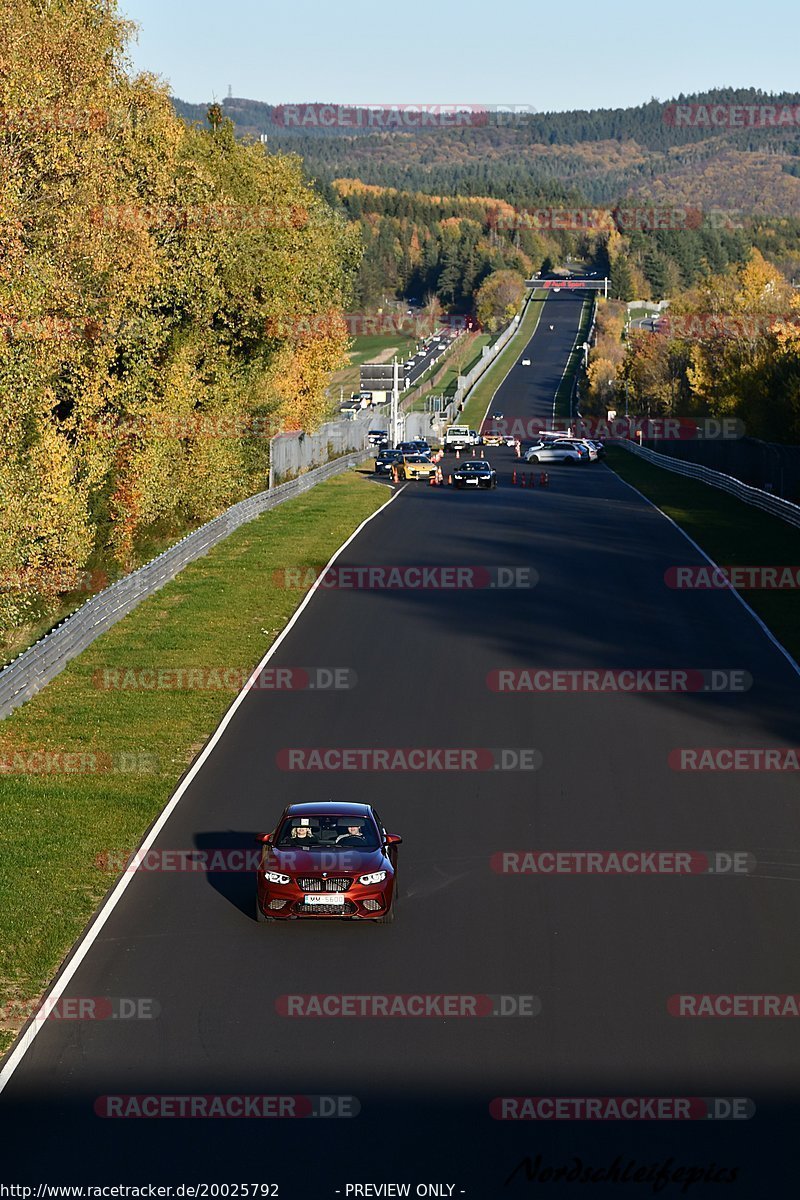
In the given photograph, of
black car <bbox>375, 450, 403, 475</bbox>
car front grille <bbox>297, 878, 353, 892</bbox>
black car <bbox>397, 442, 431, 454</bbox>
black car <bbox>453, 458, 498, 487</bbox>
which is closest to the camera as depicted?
car front grille <bbox>297, 878, 353, 892</bbox>

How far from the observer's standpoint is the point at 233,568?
44188mm

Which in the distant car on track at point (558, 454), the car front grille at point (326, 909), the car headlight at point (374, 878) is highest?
the car headlight at point (374, 878)

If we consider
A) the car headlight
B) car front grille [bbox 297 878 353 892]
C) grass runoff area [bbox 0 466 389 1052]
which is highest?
the car headlight

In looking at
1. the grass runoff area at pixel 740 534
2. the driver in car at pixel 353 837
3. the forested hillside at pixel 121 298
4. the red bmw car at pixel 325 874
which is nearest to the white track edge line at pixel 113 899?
the red bmw car at pixel 325 874

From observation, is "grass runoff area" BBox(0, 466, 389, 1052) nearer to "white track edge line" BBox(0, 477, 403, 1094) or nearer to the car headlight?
"white track edge line" BBox(0, 477, 403, 1094)

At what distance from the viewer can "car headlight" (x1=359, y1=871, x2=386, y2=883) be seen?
17141 mm

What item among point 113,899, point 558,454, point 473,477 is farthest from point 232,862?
point 558,454

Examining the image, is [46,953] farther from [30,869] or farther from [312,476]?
[312,476]

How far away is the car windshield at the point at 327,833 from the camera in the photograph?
1769 centimetres

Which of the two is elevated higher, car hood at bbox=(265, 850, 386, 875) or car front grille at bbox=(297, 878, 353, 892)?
car hood at bbox=(265, 850, 386, 875)

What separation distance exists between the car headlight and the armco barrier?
37462 millimetres

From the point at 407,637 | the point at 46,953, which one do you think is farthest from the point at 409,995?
the point at 407,637

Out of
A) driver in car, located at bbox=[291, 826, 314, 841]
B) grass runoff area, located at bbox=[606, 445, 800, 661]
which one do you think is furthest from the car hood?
grass runoff area, located at bbox=[606, 445, 800, 661]

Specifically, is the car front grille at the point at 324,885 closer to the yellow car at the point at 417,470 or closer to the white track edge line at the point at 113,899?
the white track edge line at the point at 113,899
